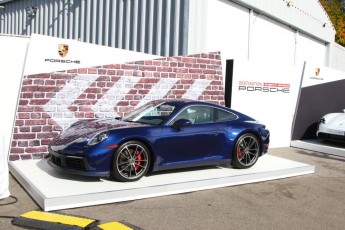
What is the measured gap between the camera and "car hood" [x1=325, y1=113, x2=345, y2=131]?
35.4ft

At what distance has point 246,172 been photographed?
7.10 metres

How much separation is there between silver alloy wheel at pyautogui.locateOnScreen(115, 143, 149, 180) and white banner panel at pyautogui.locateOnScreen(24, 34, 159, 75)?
9.37ft

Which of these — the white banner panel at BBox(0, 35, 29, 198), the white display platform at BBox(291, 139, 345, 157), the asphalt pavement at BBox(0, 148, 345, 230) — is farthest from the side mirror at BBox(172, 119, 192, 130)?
the white display platform at BBox(291, 139, 345, 157)

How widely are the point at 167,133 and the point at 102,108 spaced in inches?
101

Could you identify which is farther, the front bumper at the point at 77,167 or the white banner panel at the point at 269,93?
the white banner panel at the point at 269,93

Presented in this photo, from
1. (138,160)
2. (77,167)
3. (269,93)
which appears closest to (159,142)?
(138,160)

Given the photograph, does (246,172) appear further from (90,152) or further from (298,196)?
(90,152)

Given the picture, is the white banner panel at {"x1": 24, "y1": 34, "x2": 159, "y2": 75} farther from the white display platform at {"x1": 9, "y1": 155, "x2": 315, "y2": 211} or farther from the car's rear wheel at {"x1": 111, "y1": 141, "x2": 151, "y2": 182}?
the car's rear wheel at {"x1": 111, "y1": 141, "x2": 151, "y2": 182}

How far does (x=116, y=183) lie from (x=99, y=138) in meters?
0.70

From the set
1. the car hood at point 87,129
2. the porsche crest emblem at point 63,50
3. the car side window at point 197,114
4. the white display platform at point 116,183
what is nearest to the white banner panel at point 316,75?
the white display platform at point 116,183

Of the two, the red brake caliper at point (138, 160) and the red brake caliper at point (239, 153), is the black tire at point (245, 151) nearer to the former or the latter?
the red brake caliper at point (239, 153)

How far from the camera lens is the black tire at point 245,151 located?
23.7 feet

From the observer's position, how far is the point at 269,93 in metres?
11.0

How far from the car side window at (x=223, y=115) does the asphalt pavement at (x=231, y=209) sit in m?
1.21
